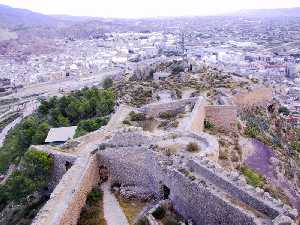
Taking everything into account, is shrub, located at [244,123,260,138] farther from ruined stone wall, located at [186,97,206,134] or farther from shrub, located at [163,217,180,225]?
shrub, located at [163,217,180,225]

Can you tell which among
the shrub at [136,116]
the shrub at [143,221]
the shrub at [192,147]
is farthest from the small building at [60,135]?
the shrub at [143,221]

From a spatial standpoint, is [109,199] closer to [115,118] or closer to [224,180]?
[224,180]

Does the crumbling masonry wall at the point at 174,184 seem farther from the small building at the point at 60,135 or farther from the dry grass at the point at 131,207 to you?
the small building at the point at 60,135

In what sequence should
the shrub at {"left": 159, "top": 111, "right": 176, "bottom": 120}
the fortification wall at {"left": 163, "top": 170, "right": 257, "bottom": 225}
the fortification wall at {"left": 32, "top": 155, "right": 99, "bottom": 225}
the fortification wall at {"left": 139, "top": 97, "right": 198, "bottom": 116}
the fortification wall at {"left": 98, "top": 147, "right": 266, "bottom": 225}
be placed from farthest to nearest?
1. the fortification wall at {"left": 139, "top": 97, "right": 198, "bottom": 116}
2. the shrub at {"left": 159, "top": 111, "right": 176, "bottom": 120}
3. the fortification wall at {"left": 32, "top": 155, "right": 99, "bottom": 225}
4. the fortification wall at {"left": 98, "top": 147, "right": 266, "bottom": 225}
5. the fortification wall at {"left": 163, "top": 170, "right": 257, "bottom": 225}

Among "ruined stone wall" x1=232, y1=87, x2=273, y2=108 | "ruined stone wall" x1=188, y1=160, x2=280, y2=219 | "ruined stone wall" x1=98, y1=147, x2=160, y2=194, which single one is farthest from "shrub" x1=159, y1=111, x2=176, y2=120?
"ruined stone wall" x1=188, y1=160, x2=280, y2=219

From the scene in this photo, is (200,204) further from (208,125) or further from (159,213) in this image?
(208,125)

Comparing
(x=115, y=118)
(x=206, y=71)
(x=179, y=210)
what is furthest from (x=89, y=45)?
(x=179, y=210)

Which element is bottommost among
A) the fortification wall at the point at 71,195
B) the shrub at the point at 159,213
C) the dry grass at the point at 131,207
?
the dry grass at the point at 131,207
